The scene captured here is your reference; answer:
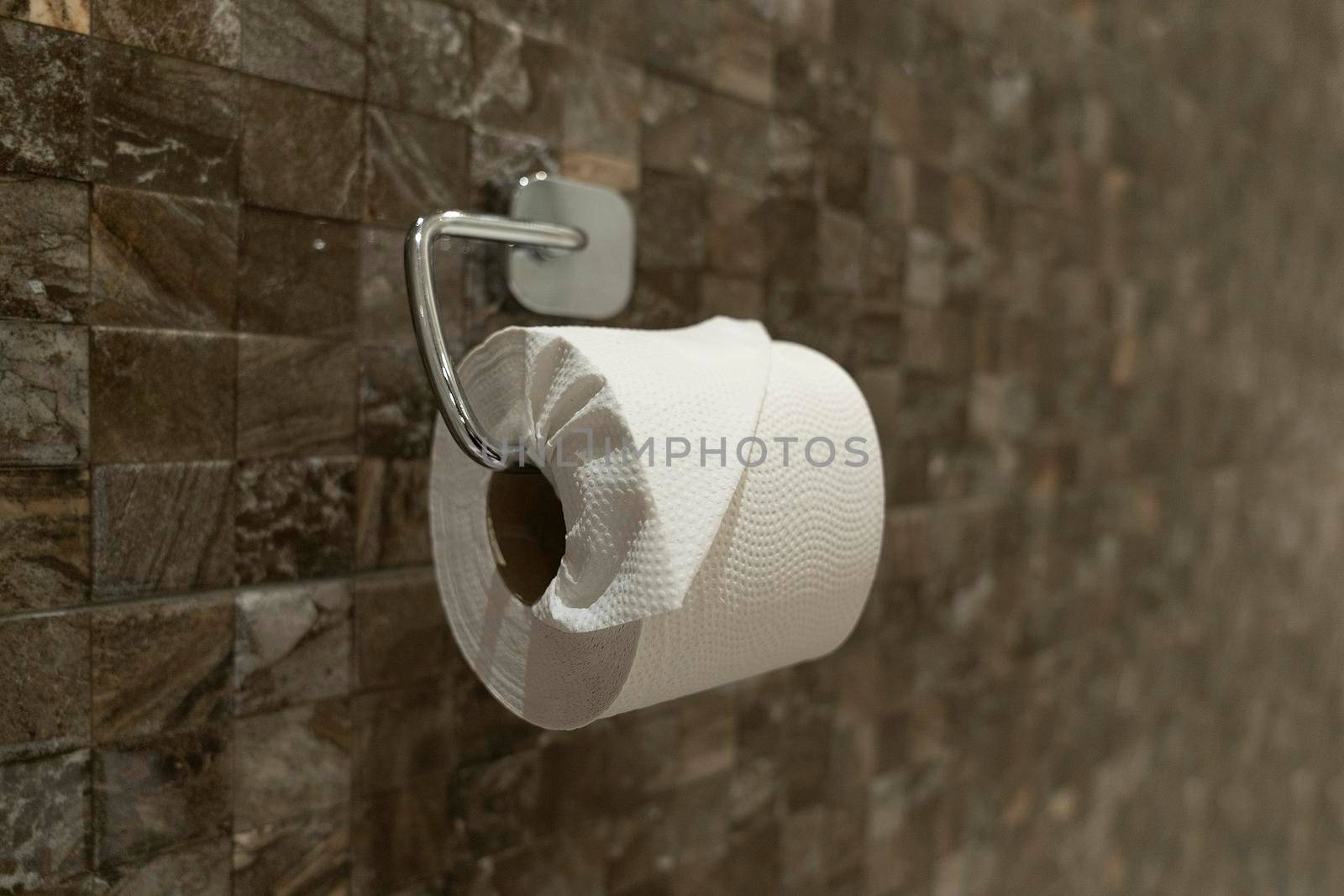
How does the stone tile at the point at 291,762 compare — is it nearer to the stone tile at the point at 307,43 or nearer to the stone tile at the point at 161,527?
the stone tile at the point at 161,527

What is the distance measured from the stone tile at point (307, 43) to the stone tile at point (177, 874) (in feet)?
1.08

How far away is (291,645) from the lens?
1.39 feet

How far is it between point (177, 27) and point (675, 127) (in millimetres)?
263

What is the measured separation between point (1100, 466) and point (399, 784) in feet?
2.46

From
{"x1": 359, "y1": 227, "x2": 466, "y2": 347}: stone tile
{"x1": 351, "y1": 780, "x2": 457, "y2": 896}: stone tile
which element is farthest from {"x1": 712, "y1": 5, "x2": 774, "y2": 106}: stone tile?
{"x1": 351, "y1": 780, "x2": 457, "y2": 896}: stone tile

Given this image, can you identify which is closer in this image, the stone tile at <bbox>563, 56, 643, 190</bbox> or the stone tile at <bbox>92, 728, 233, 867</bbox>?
the stone tile at <bbox>92, 728, 233, 867</bbox>

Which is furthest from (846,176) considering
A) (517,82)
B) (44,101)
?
(44,101)

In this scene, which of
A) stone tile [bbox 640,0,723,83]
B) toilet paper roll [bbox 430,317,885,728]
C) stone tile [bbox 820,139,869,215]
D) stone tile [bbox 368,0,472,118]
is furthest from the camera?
stone tile [bbox 820,139,869,215]

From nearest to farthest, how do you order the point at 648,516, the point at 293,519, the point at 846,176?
the point at 648,516, the point at 293,519, the point at 846,176

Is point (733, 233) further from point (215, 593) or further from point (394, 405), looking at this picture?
point (215, 593)

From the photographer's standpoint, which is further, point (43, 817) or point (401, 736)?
point (401, 736)

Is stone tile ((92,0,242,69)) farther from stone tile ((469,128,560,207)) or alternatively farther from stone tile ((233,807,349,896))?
stone tile ((233,807,349,896))

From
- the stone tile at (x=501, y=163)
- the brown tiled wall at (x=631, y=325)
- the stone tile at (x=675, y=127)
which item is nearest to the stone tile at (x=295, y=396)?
the brown tiled wall at (x=631, y=325)

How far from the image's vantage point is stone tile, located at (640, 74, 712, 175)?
534mm
